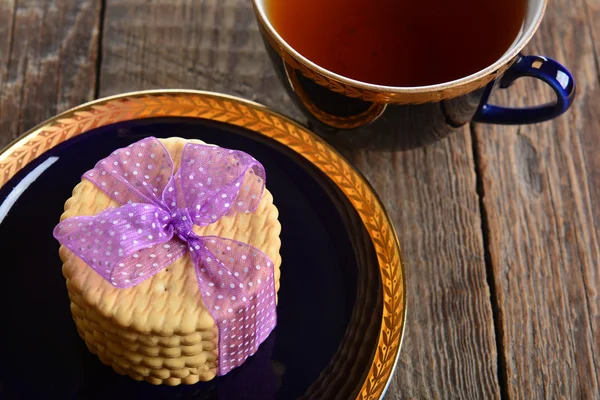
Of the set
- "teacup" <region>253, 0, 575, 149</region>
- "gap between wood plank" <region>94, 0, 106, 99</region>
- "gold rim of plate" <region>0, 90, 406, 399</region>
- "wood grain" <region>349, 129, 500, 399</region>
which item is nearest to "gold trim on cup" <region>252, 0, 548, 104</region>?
"teacup" <region>253, 0, 575, 149</region>

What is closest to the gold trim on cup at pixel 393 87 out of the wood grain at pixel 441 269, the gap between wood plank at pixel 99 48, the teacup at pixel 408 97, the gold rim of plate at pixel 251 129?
the teacup at pixel 408 97

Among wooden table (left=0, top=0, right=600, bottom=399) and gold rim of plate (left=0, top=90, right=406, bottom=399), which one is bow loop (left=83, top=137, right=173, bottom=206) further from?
wooden table (left=0, top=0, right=600, bottom=399)

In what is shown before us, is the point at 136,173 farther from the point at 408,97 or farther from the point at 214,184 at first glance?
the point at 408,97

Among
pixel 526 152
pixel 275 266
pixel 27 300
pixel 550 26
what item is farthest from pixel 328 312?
pixel 550 26

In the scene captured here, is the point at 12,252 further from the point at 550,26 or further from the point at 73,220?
the point at 550,26

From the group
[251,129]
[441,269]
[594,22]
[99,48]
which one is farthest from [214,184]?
[594,22]

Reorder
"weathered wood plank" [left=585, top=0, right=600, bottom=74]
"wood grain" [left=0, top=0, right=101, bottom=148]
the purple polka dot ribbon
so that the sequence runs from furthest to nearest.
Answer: "weathered wood plank" [left=585, top=0, right=600, bottom=74], "wood grain" [left=0, top=0, right=101, bottom=148], the purple polka dot ribbon
